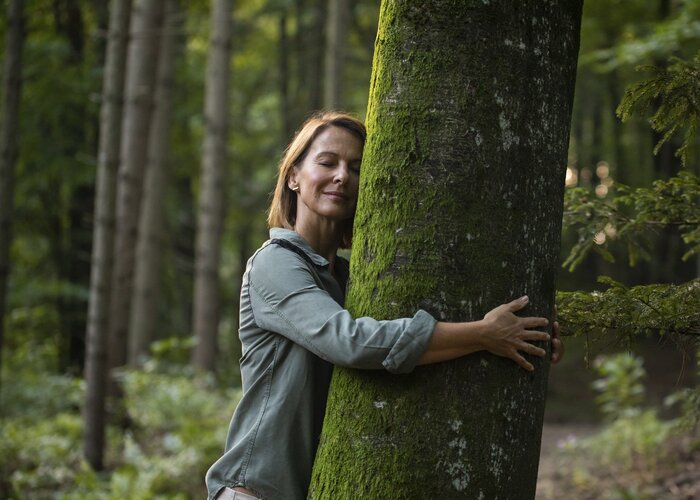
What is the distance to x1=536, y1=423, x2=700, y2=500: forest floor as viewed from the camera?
22.5 ft


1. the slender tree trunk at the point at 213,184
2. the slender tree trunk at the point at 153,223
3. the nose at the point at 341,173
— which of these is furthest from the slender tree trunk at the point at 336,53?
the nose at the point at 341,173

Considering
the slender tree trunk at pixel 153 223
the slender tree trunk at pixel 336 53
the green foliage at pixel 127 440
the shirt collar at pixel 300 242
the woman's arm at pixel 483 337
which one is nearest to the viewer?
the woman's arm at pixel 483 337

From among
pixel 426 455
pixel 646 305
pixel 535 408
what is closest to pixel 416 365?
pixel 426 455

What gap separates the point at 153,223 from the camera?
14.6 m

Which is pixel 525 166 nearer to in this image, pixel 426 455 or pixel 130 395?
pixel 426 455

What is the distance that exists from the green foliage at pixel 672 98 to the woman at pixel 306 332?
106 cm

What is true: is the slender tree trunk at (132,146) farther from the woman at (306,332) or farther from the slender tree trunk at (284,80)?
the slender tree trunk at (284,80)

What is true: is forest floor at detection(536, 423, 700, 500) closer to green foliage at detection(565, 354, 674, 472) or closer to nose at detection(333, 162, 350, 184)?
green foliage at detection(565, 354, 674, 472)

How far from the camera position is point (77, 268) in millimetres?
16375

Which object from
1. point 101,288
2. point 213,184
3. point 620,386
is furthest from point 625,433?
point 213,184

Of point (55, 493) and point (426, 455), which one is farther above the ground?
point (426, 455)

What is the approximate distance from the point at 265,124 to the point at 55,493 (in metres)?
20.2

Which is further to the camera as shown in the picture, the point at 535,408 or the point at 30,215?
the point at 30,215

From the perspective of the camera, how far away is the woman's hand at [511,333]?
2434 millimetres
